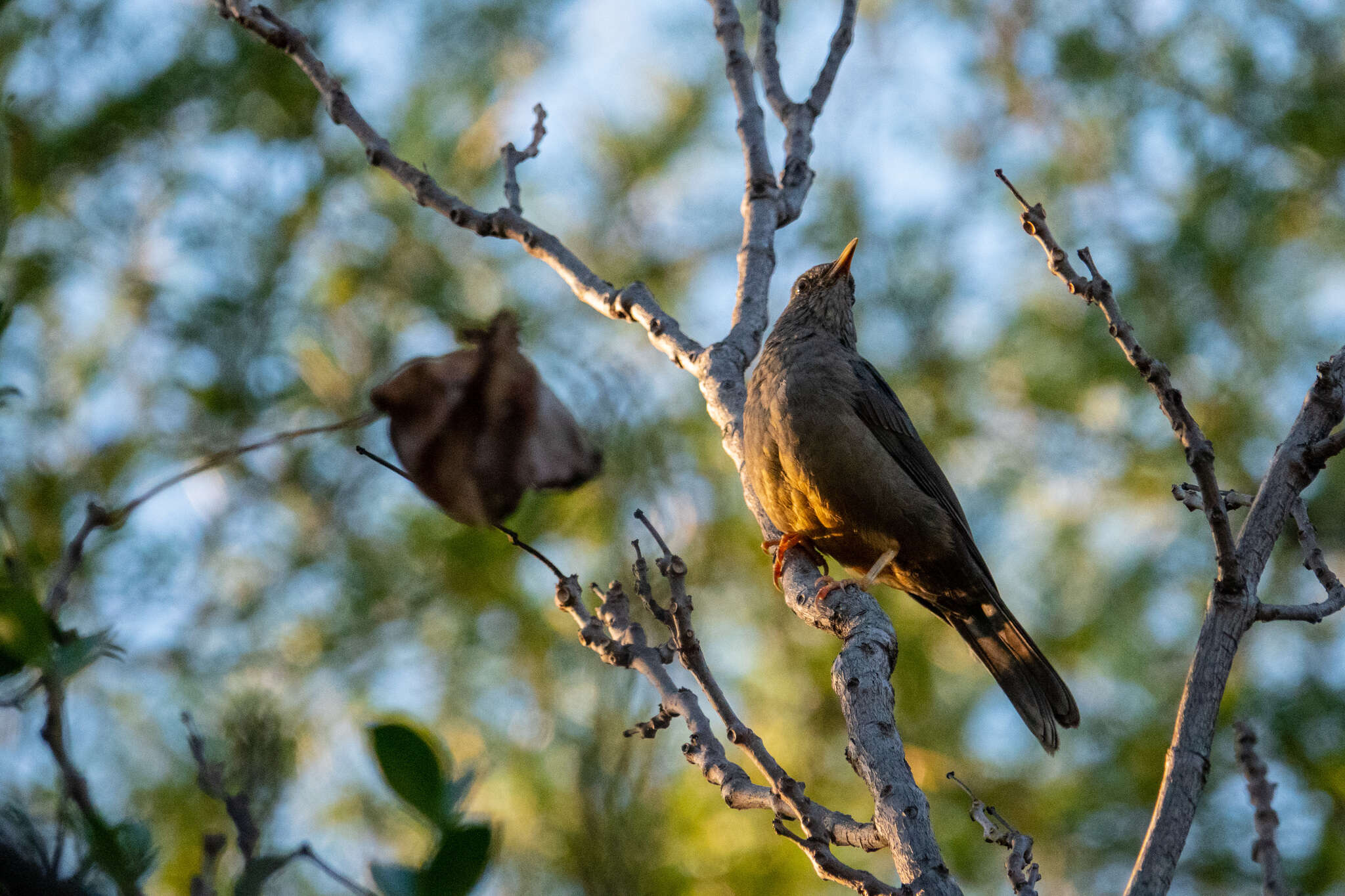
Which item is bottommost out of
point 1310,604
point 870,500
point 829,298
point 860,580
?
point 1310,604

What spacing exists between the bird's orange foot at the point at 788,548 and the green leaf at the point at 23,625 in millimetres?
2566

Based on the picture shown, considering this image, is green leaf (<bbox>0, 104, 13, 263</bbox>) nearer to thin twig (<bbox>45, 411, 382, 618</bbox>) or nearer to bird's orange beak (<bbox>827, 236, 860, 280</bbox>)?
thin twig (<bbox>45, 411, 382, 618</bbox>)

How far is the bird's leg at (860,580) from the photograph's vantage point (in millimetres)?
2893

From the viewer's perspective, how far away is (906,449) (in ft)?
14.0

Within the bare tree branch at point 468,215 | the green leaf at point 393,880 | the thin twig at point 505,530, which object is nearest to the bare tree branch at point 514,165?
the bare tree branch at point 468,215

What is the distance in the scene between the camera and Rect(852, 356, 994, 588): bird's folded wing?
4172 millimetres

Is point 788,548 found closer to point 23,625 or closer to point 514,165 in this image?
point 514,165

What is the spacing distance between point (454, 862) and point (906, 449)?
127 inches

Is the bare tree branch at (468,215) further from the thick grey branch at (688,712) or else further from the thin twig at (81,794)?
the thin twig at (81,794)

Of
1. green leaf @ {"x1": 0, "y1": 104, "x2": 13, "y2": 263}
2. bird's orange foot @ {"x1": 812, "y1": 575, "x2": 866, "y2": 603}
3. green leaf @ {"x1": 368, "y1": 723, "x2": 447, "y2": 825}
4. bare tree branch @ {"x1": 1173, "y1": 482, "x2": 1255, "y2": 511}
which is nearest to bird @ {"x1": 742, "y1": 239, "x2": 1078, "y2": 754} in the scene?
bird's orange foot @ {"x1": 812, "y1": 575, "x2": 866, "y2": 603}

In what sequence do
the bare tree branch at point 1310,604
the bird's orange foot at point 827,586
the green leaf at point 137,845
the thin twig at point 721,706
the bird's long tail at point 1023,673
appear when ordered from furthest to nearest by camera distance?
the bird's long tail at point 1023,673, the bird's orange foot at point 827,586, the bare tree branch at point 1310,604, the thin twig at point 721,706, the green leaf at point 137,845

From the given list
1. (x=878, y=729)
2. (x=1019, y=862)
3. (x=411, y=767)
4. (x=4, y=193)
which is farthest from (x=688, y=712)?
(x=4, y=193)

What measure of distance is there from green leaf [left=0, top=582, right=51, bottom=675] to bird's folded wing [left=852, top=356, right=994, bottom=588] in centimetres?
332

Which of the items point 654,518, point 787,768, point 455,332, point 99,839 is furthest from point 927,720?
point 99,839
